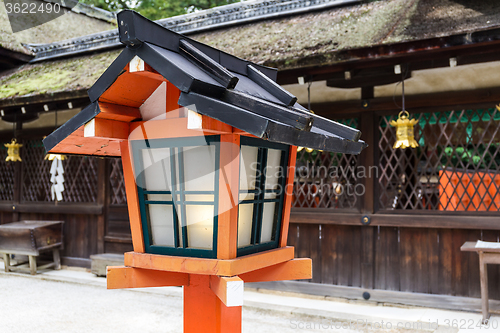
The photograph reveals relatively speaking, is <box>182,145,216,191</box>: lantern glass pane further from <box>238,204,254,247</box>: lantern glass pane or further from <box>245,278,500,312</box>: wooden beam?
<box>245,278,500,312</box>: wooden beam

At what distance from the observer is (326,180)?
5.62m

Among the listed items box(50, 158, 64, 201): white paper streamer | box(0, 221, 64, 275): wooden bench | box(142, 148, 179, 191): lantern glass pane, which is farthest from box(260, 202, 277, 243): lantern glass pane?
box(50, 158, 64, 201): white paper streamer

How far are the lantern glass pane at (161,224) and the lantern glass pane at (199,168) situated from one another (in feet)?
0.62

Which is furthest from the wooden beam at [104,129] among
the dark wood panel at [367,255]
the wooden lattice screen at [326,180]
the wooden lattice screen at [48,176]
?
the wooden lattice screen at [48,176]

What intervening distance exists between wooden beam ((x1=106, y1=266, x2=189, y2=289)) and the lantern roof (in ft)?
2.25

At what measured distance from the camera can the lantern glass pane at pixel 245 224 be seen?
1.96 meters

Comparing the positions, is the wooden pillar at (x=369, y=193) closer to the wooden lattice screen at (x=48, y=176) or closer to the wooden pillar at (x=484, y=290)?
the wooden pillar at (x=484, y=290)

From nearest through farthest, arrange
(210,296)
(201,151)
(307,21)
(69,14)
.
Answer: (201,151), (210,296), (307,21), (69,14)

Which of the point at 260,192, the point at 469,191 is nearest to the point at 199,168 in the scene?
the point at 260,192

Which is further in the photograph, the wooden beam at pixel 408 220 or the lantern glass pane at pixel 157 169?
the wooden beam at pixel 408 220

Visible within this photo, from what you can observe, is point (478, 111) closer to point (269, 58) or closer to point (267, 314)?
point (269, 58)

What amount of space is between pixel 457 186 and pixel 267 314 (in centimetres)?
276

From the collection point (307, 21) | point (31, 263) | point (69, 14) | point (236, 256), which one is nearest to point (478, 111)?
point (307, 21)

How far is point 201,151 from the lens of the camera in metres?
1.87
